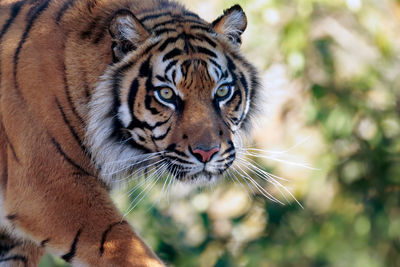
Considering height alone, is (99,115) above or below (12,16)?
below

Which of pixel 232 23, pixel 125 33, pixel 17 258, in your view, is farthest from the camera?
pixel 17 258

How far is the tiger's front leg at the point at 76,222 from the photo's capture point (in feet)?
7.41

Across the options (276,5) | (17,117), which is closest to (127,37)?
(17,117)

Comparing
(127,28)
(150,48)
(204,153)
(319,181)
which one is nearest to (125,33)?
(127,28)

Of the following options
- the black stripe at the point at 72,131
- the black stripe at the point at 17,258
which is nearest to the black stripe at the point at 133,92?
the black stripe at the point at 72,131

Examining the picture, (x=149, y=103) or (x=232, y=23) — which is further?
(x=232, y=23)

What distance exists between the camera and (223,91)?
7.92 feet

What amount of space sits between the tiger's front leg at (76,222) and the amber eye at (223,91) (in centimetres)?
55

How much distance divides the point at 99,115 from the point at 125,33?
12.5 inches

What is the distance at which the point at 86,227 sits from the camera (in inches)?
89.9

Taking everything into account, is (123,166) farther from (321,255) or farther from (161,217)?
(321,255)

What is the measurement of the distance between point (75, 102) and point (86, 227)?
46 cm

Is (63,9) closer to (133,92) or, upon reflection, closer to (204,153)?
(133,92)

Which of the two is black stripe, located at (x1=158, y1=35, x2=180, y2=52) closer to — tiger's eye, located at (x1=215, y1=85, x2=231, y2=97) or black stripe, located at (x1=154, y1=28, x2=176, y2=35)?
black stripe, located at (x1=154, y1=28, x2=176, y2=35)
